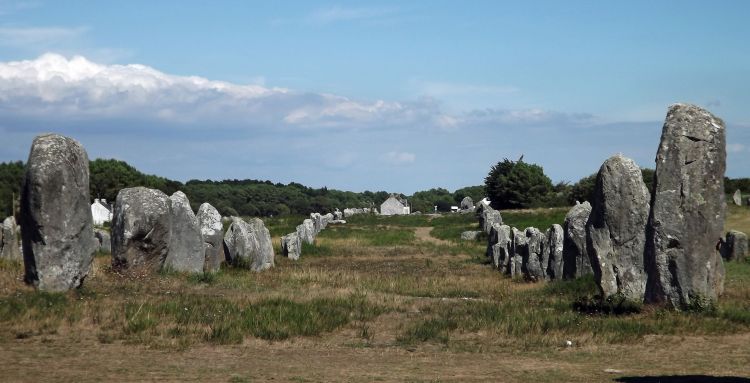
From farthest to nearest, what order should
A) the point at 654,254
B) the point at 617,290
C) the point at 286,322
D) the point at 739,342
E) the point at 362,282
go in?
the point at 362,282 < the point at 617,290 < the point at 654,254 < the point at 286,322 < the point at 739,342

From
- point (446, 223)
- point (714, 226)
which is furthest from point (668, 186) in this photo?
point (446, 223)

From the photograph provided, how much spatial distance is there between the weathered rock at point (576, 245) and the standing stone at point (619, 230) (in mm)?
4311

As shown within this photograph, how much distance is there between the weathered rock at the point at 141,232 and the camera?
78.6 ft

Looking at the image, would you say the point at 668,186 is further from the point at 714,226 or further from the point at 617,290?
the point at 617,290

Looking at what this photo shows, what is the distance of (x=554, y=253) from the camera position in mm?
26312

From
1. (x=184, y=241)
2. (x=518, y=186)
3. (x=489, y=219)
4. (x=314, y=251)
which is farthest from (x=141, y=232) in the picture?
(x=518, y=186)

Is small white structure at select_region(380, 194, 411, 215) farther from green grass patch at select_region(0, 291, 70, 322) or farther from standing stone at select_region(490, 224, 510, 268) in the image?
green grass patch at select_region(0, 291, 70, 322)

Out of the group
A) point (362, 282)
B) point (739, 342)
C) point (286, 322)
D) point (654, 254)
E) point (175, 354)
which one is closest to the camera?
point (175, 354)

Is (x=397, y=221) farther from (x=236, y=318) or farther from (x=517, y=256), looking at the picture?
(x=236, y=318)

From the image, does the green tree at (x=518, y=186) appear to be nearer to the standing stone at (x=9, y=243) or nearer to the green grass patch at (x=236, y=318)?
the standing stone at (x=9, y=243)

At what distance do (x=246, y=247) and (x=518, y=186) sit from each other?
179 feet

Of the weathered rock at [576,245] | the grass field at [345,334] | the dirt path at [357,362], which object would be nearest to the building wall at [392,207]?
the weathered rock at [576,245]

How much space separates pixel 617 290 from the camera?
63.6 feet

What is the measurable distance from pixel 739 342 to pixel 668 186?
10.4ft
